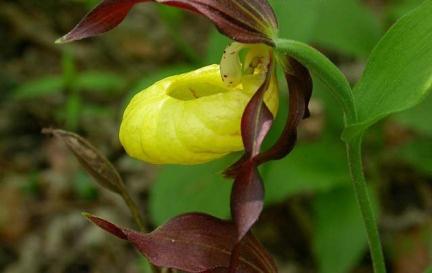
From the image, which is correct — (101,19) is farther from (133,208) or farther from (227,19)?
(133,208)

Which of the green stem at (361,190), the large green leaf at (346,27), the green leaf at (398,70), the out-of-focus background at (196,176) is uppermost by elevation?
the green leaf at (398,70)

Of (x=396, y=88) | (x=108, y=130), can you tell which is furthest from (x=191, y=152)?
(x=108, y=130)

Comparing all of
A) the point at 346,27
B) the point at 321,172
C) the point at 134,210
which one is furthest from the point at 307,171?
the point at 134,210

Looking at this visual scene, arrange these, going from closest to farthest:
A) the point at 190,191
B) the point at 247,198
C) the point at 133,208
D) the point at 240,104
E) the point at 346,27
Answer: the point at 247,198, the point at 240,104, the point at 133,208, the point at 190,191, the point at 346,27

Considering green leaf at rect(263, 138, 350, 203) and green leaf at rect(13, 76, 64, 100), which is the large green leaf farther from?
green leaf at rect(13, 76, 64, 100)

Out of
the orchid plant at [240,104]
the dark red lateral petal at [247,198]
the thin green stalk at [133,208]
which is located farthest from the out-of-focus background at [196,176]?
the dark red lateral petal at [247,198]

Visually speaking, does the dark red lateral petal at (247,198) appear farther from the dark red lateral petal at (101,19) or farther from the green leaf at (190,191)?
the green leaf at (190,191)

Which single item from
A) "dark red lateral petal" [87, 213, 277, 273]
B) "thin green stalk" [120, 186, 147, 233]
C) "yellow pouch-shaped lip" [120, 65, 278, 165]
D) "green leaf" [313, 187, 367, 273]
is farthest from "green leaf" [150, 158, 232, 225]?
"yellow pouch-shaped lip" [120, 65, 278, 165]

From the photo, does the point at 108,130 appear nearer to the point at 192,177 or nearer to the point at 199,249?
the point at 192,177

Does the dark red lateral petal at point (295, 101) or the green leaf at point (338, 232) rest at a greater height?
the dark red lateral petal at point (295, 101)
